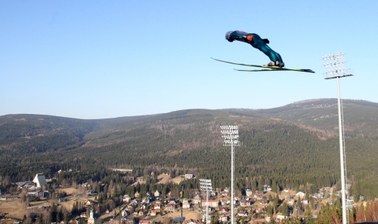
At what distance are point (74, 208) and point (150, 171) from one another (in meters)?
49.0

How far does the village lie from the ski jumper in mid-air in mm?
42160

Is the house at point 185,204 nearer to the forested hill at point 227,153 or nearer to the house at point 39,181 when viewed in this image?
the forested hill at point 227,153

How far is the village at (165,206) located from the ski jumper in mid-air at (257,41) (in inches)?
1660

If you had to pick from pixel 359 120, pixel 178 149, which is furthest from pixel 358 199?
pixel 359 120

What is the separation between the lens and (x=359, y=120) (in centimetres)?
18862

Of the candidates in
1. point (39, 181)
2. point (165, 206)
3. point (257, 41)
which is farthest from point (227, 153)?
point (257, 41)

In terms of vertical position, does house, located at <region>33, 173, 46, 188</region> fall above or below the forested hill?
below

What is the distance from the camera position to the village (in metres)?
57.8

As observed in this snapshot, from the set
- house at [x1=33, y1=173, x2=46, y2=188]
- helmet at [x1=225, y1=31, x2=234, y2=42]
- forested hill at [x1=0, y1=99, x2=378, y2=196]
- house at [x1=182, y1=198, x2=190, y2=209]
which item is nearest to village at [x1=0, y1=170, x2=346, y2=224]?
house at [x1=182, y1=198, x2=190, y2=209]

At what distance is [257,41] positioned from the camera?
938 centimetres

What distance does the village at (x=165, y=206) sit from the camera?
57.8 metres

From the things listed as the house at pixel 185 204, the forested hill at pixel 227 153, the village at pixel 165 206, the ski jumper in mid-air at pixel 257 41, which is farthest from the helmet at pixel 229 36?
the forested hill at pixel 227 153

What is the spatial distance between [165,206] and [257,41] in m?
61.1

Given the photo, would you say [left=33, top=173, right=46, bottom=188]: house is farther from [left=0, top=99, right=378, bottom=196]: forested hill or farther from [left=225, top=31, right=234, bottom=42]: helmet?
[left=225, top=31, right=234, bottom=42]: helmet
